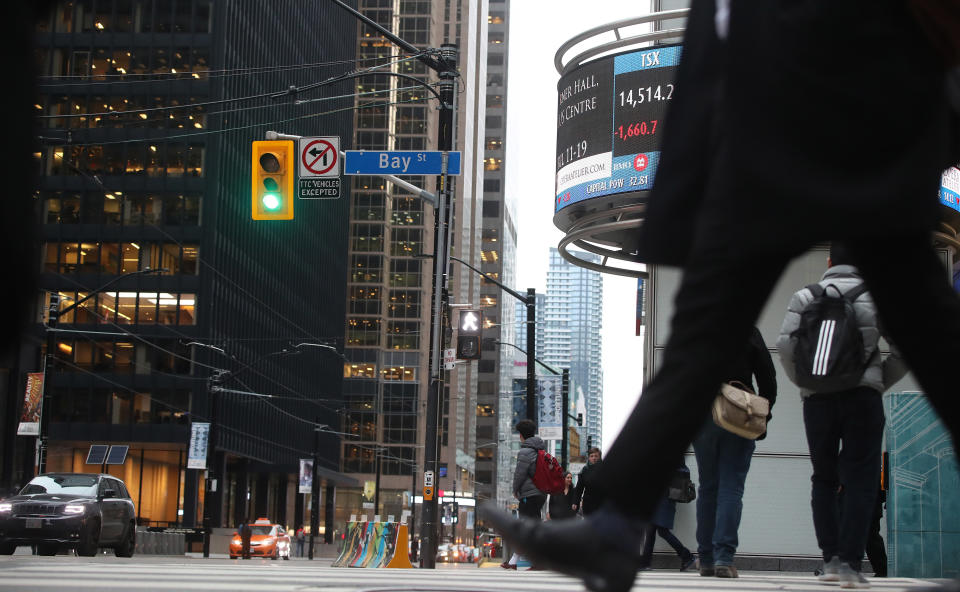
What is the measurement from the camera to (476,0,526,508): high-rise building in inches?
6890

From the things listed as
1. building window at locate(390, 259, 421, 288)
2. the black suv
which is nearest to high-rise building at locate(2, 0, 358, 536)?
the black suv

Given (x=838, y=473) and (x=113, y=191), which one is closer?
(x=838, y=473)

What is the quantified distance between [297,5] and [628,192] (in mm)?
74566

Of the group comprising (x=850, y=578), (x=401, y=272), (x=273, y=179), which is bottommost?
(x=850, y=578)

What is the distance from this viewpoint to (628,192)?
1769cm

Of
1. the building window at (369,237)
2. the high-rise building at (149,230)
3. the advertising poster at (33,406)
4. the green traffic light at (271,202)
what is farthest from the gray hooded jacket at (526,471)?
the building window at (369,237)

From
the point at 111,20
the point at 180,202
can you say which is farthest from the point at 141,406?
the point at 111,20

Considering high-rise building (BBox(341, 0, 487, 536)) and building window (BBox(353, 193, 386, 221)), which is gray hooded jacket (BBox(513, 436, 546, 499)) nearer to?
high-rise building (BBox(341, 0, 487, 536))

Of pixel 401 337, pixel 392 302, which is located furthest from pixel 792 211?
pixel 392 302

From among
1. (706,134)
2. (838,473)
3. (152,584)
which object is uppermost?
(706,134)

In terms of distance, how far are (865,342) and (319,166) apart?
48.5 feet

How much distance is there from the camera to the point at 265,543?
53.4 metres

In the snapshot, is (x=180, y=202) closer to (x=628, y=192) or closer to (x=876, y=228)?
(x=628, y=192)

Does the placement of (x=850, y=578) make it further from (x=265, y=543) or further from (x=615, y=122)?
(x=265, y=543)
